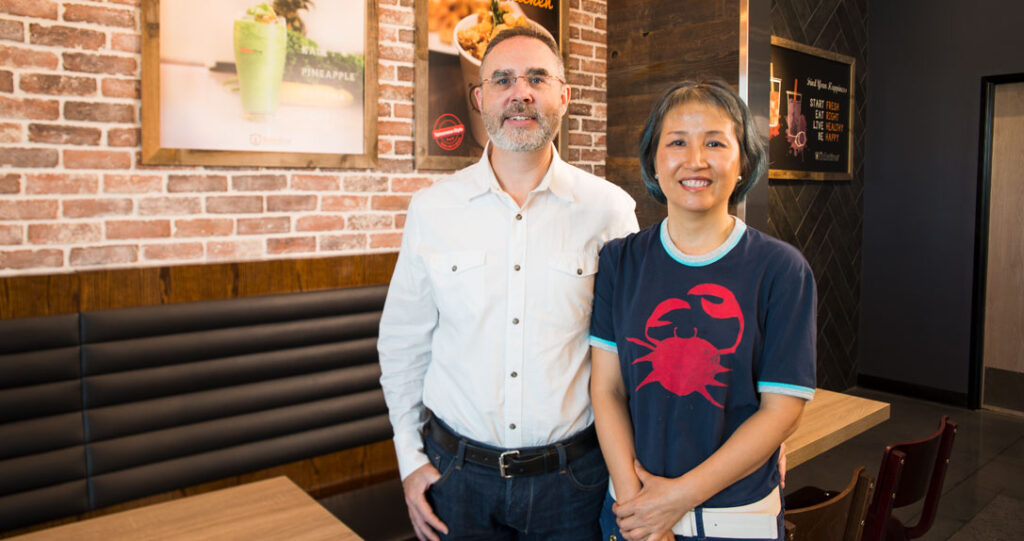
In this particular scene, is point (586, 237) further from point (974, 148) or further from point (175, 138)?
point (974, 148)

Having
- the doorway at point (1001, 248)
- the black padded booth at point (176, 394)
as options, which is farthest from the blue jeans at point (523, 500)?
the doorway at point (1001, 248)

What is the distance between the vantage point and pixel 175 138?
2461 mm

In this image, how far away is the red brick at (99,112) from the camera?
2279mm

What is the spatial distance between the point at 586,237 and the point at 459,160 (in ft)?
5.04

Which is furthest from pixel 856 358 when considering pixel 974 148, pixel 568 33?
pixel 568 33

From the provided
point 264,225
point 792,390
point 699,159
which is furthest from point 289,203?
point 792,390

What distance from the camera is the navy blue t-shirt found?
4.60 ft

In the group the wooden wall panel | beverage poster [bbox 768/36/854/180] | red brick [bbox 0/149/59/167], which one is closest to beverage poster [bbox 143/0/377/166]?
red brick [bbox 0/149/59/167]

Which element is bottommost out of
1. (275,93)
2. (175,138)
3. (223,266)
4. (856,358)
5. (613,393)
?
(856,358)

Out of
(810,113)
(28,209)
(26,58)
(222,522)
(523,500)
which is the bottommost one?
(222,522)

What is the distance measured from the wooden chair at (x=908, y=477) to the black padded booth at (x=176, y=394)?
1.78 m

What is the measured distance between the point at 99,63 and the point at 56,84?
0.14 m

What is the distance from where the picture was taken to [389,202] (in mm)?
3006

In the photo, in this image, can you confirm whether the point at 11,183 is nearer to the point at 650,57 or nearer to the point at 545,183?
the point at 545,183
